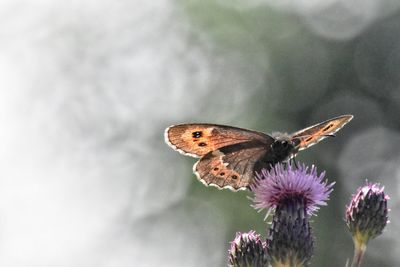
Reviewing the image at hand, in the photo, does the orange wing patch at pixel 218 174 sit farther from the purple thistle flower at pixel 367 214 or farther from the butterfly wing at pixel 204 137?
the purple thistle flower at pixel 367 214

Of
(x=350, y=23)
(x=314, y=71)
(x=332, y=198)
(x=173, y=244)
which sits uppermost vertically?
(x=350, y=23)

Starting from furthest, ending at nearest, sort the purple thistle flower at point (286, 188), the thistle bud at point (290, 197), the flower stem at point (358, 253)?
the purple thistle flower at point (286, 188) → the thistle bud at point (290, 197) → the flower stem at point (358, 253)

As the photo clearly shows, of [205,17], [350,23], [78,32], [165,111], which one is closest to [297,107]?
[205,17]

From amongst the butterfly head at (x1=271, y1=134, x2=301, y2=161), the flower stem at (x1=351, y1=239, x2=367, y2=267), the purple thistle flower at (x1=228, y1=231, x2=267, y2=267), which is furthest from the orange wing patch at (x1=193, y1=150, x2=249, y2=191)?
the flower stem at (x1=351, y1=239, x2=367, y2=267)

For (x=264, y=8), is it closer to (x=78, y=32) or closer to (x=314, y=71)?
(x=314, y=71)

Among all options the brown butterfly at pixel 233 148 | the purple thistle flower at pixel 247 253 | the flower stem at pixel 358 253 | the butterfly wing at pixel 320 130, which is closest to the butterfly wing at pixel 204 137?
the brown butterfly at pixel 233 148
